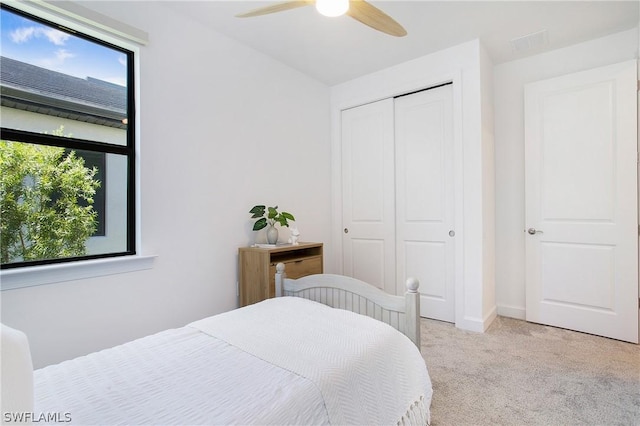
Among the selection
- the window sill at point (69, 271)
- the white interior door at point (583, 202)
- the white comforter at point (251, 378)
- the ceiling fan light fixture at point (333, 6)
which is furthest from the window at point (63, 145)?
the white interior door at point (583, 202)

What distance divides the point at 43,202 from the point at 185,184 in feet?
2.78

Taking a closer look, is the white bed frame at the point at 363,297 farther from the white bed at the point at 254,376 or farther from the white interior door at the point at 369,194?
the white interior door at the point at 369,194

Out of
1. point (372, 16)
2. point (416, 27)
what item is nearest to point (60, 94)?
point (372, 16)

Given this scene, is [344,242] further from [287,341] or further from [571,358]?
[287,341]

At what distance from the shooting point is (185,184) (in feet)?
8.04

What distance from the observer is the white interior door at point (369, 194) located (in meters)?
3.50

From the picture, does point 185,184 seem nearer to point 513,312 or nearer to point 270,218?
point 270,218

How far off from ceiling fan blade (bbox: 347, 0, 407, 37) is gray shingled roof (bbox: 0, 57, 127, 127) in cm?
169

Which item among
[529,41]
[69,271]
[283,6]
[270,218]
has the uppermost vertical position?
[529,41]

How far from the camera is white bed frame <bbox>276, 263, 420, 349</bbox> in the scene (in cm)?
163

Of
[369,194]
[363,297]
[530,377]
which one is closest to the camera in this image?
[363,297]

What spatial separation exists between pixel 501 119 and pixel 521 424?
111 inches

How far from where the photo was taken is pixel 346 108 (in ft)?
12.5

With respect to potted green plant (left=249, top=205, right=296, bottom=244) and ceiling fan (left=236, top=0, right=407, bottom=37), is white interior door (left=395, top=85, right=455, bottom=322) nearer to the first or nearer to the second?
potted green plant (left=249, top=205, right=296, bottom=244)
